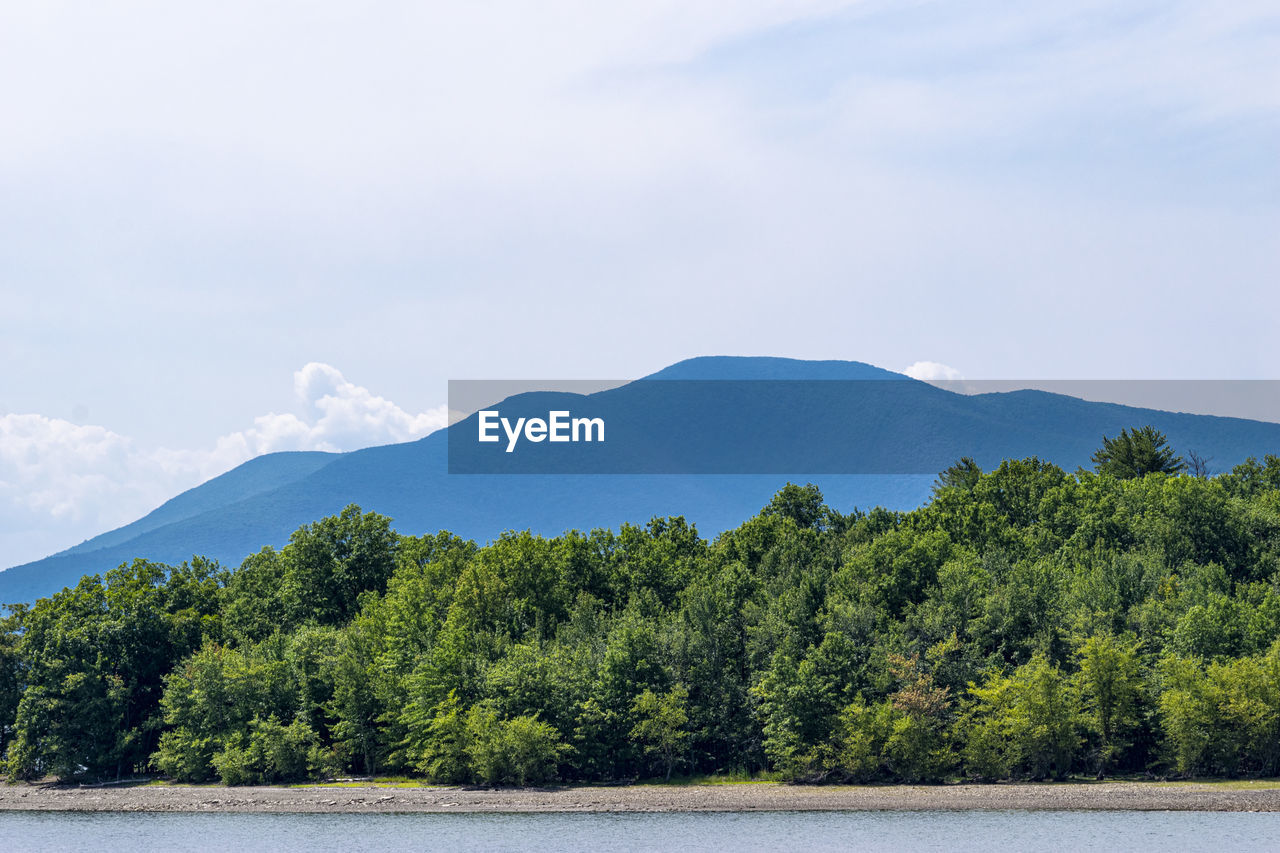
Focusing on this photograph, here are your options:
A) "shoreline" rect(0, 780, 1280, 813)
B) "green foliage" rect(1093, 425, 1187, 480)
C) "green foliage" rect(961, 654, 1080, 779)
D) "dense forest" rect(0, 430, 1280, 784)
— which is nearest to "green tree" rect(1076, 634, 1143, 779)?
"dense forest" rect(0, 430, 1280, 784)

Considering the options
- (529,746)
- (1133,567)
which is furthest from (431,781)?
(1133,567)

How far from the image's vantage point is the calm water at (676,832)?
225 ft

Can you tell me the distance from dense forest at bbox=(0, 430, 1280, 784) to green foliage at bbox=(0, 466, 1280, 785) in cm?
22

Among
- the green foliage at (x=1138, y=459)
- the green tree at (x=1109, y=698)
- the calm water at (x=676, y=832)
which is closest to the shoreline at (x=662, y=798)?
the calm water at (x=676, y=832)

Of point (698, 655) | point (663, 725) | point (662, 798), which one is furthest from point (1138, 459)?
point (662, 798)

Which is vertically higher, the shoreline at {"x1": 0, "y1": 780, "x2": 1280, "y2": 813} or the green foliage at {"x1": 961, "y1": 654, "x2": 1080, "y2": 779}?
the green foliage at {"x1": 961, "y1": 654, "x2": 1080, "y2": 779}

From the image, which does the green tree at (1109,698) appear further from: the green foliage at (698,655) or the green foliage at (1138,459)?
the green foliage at (1138,459)

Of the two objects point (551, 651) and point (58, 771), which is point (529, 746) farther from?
point (58, 771)

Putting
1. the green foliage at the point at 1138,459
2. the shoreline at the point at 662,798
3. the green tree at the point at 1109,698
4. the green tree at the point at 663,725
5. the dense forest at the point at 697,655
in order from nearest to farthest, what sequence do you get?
1. the shoreline at the point at 662,798
2. the green tree at the point at 1109,698
3. the dense forest at the point at 697,655
4. the green tree at the point at 663,725
5. the green foliage at the point at 1138,459

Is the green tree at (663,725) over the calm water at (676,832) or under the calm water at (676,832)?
over

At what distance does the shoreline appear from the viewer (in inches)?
3113

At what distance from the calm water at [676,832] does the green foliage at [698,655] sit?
9.93 m

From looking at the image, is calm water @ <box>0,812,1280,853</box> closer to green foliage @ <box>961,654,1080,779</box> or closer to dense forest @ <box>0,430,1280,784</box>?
green foliage @ <box>961,654,1080,779</box>

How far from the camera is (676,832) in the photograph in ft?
250
